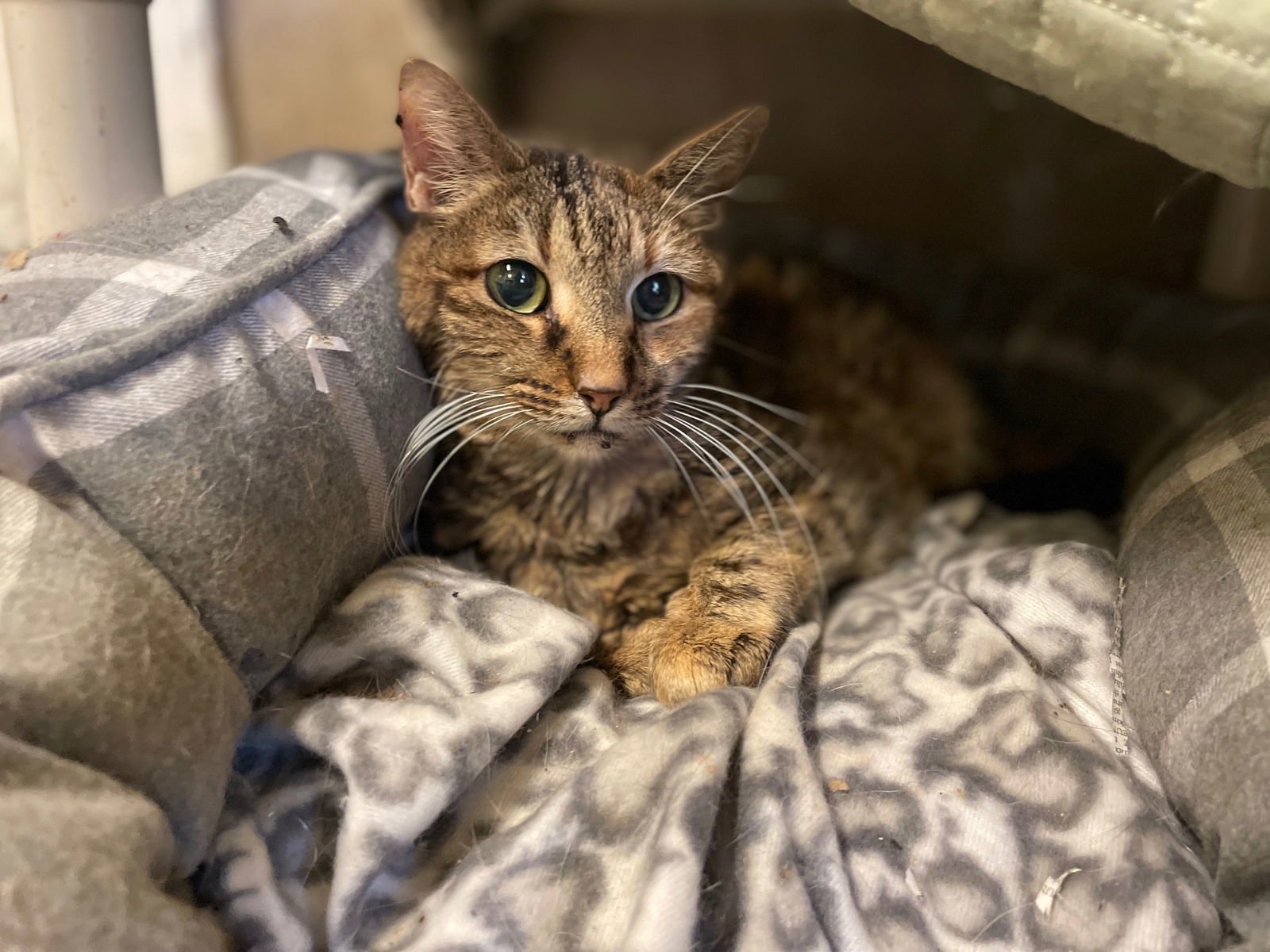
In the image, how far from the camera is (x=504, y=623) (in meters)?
0.99

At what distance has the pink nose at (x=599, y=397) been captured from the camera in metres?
0.99

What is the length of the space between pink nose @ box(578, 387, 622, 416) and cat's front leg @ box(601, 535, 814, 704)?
0.29m

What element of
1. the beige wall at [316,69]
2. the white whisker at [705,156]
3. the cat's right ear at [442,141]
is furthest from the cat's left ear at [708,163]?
the beige wall at [316,69]

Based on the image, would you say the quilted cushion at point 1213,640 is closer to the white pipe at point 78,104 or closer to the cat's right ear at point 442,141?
the cat's right ear at point 442,141

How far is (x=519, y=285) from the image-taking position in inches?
42.2

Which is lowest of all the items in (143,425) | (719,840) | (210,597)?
(719,840)

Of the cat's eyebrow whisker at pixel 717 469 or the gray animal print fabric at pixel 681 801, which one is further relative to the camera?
the cat's eyebrow whisker at pixel 717 469

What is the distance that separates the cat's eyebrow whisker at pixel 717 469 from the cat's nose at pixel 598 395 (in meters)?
0.10

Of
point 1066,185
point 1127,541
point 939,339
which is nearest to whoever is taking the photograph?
point 1127,541

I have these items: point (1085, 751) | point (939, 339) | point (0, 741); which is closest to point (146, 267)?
point (0, 741)

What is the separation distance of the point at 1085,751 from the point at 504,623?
64 cm

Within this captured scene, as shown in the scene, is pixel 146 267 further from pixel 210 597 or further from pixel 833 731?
pixel 833 731

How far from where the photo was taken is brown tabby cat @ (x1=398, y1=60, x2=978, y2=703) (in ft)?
3.39

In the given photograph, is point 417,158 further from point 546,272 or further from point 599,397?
point 599,397
